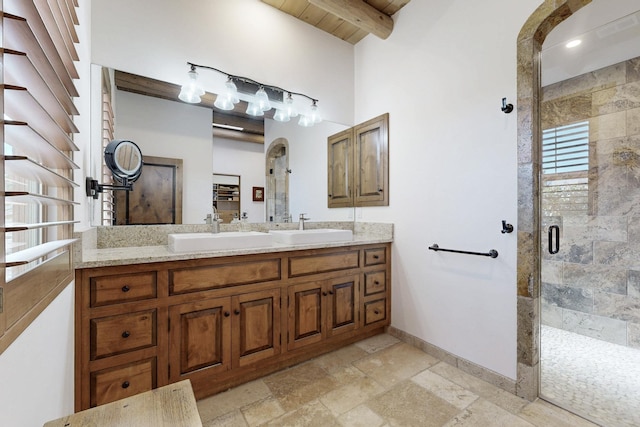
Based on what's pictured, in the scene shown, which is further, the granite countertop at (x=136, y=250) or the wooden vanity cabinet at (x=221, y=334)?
the wooden vanity cabinet at (x=221, y=334)

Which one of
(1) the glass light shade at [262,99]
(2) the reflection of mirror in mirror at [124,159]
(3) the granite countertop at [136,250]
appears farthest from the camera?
(1) the glass light shade at [262,99]

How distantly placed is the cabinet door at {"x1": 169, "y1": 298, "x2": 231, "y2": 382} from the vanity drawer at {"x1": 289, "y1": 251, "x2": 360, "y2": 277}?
505mm

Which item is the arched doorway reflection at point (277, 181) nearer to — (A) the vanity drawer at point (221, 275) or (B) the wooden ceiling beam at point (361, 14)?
(A) the vanity drawer at point (221, 275)

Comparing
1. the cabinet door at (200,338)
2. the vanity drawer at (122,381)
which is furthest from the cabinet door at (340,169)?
the vanity drawer at (122,381)

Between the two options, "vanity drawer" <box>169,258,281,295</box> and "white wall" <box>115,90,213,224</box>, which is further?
"white wall" <box>115,90,213,224</box>

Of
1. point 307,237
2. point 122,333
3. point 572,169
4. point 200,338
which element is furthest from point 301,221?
point 572,169

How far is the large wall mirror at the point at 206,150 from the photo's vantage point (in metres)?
1.86

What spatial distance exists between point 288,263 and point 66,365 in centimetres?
120

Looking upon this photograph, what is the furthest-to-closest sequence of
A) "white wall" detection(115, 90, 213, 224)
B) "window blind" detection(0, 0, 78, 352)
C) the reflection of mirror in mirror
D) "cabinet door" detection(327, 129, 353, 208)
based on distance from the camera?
"cabinet door" detection(327, 129, 353, 208), "white wall" detection(115, 90, 213, 224), the reflection of mirror in mirror, "window blind" detection(0, 0, 78, 352)

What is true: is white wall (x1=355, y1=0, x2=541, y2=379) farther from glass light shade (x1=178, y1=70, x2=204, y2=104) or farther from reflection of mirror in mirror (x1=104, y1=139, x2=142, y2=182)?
reflection of mirror in mirror (x1=104, y1=139, x2=142, y2=182)

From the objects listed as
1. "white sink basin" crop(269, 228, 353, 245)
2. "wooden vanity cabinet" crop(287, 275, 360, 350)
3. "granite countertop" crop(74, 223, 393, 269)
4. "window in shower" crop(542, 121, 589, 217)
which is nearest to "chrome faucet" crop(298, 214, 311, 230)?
"white sink basin" crop(269, 228, 353, 245)

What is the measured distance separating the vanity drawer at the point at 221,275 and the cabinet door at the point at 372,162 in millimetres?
1256

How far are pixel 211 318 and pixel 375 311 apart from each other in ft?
4.70

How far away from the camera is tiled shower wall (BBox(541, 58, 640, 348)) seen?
7.79 ft
